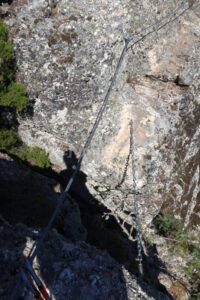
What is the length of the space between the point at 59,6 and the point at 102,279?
8.05 metres

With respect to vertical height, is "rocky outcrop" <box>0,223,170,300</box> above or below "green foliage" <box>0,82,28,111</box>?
below

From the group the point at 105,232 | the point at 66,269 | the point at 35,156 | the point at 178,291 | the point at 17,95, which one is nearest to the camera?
the point at 66,269

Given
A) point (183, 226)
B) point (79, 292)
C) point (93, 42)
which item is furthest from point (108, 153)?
point (79, 292)

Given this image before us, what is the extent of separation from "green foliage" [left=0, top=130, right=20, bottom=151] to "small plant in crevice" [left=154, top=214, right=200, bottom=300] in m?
5.09

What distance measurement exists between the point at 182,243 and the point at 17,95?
7.09m

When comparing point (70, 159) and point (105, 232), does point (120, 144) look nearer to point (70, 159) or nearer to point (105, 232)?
point (70, 159)

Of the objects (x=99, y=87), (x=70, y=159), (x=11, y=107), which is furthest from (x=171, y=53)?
(x=11, y=107)

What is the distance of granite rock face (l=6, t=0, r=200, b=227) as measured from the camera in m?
13.5

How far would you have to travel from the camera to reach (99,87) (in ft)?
44.6

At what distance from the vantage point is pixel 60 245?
30.8 ft

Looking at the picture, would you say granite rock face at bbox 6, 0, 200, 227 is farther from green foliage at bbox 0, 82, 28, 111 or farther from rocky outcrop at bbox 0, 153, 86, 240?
rocky outcrop at bbox 0, 153, 86, 240

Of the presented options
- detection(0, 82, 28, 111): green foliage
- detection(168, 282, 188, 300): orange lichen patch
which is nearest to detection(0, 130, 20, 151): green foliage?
detection(0, 82, 28, 111): green foliage

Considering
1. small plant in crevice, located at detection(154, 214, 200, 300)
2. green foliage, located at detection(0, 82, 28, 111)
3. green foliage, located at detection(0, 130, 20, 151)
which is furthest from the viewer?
small plant in crevice, located at detection(154, 214, 200, 300)

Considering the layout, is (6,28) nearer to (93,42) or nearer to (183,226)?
(93,42)
